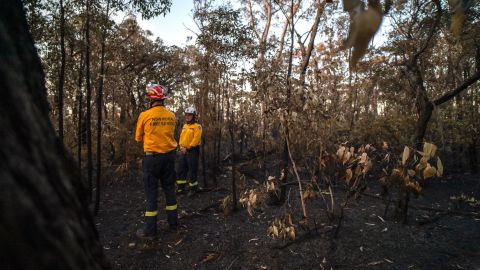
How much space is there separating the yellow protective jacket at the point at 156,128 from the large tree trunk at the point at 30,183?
12.8ft

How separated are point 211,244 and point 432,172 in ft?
9.27

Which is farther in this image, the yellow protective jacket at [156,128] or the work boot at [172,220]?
the work boot at [172,220]

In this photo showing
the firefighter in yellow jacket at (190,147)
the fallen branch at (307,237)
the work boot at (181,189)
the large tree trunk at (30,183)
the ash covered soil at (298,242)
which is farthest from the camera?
the work boot at (181,189)

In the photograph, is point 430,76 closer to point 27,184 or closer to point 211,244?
point 211,244

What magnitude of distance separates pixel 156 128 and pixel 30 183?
13.5 ft

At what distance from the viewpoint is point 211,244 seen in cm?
427

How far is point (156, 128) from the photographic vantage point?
440 centimetres

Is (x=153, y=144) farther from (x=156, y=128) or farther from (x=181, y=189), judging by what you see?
(x=181, y=189)

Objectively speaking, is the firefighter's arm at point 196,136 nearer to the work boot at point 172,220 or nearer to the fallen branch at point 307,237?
the work boot at point 172,220

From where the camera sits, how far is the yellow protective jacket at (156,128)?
4.39 m

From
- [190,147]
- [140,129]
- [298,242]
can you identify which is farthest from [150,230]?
[190,147]

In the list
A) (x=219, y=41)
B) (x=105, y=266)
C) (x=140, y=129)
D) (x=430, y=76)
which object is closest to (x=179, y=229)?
(x=140, y=129)

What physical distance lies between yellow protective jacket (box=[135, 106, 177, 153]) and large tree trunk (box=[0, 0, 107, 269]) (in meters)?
3.89

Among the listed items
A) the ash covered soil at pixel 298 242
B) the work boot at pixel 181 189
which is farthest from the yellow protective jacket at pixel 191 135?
the ash covered soil at pixel 298 242
